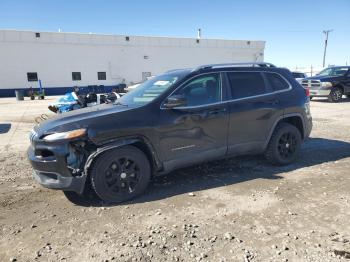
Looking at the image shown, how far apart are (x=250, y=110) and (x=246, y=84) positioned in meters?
0.45

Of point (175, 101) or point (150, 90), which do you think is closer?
point (175, 101)

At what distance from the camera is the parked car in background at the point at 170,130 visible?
4.14 meters

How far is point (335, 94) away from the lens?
17.3 m

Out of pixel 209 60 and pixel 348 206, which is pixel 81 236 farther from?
pixel 209 60

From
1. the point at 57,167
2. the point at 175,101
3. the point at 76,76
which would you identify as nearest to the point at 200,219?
the point at 175,101

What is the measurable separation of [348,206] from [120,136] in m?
3.00

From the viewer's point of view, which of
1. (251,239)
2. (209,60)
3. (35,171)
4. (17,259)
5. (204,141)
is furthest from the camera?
(209,60)

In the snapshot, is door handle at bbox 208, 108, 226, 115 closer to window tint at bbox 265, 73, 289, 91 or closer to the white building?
window tint at bbox 265, 73, 289, 91

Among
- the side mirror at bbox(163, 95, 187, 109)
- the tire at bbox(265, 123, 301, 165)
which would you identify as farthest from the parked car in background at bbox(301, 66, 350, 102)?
the side mirror at bbox(163, 95, 187, 109)

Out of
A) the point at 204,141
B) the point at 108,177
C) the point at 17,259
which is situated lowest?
the point at 17,259

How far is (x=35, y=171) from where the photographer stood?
14.5ft

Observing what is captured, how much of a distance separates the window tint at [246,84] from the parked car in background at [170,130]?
0.02 meters

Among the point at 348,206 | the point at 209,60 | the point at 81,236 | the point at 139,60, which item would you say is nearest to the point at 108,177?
the point at 81,236

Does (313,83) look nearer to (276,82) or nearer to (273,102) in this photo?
(276,82)
